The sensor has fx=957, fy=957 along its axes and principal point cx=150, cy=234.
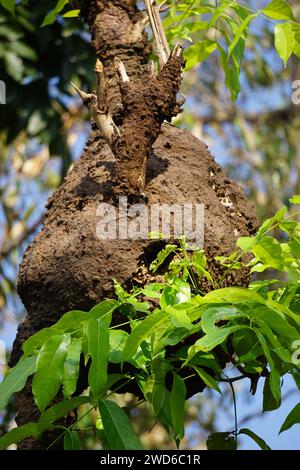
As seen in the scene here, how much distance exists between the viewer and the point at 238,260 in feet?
6.07

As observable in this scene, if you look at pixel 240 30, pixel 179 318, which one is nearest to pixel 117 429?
pixel 179 318

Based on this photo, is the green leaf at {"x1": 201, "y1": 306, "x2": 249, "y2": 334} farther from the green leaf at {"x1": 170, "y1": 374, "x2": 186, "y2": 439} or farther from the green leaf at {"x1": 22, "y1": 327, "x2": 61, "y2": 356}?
the green leaf at {"x1": 22, "y1": 327, "x2": 61, "y2": 356}

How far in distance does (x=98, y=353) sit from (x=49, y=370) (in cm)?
9

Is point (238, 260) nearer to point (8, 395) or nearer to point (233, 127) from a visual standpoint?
point (8, 395)

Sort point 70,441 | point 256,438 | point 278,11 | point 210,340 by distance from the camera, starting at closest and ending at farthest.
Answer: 1. point 210,340
2. point 70,441
3. point 256,438
4. point 278,11

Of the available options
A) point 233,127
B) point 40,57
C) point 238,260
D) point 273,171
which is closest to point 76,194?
point 238,260

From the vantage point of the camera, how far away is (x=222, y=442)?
1935 millimetres

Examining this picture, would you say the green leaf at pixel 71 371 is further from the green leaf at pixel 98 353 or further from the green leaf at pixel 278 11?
the green leaf at pixel 278 11

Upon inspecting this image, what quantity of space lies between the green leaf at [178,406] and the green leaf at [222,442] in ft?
1.15

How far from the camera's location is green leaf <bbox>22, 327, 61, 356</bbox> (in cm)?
162

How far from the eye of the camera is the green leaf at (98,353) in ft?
5.05

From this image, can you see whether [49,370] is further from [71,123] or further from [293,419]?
[71,123]

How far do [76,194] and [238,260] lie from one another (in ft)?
1.20

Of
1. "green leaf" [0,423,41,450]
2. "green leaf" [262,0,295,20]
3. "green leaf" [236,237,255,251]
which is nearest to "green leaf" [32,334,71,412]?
"green leaf" [0,423,41,450]
